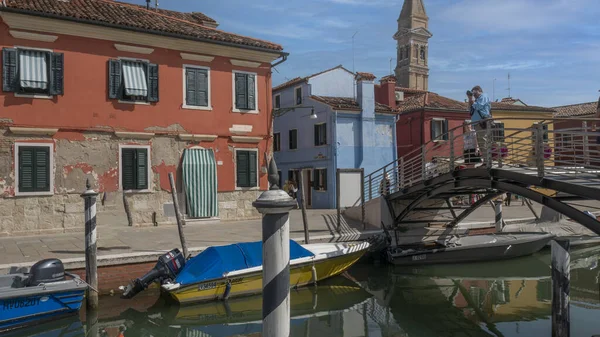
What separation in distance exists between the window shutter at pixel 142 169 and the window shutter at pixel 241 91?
12.5ft

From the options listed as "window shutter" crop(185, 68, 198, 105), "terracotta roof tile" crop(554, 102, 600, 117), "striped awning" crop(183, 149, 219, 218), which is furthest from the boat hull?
"terracotta roof tile" crop(554, 102, 600, 117)

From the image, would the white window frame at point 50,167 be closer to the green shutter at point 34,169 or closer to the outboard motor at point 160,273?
the green shutter at point 34,169

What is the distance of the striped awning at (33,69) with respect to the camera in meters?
13.8

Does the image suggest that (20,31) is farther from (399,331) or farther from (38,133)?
(399,331)

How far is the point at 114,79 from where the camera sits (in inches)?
601

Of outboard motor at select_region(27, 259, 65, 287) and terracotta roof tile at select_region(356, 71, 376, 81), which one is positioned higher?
terracotta roof tile at select_region(356, 71, 376, 81)

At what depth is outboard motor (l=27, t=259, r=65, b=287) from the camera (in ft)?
28.8

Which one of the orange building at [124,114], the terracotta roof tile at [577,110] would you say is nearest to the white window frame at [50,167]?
the orange building at [124,114]

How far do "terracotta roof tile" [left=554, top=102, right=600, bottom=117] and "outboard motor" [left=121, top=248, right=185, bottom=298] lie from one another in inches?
1218

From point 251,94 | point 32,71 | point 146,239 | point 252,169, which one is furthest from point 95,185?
point 251,94

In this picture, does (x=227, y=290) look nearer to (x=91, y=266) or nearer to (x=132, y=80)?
(x=91, y=266)

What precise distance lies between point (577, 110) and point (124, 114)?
31.6 meters

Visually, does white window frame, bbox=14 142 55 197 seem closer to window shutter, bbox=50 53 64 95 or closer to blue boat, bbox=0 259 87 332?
window shutter, bbox=50 53 64 95

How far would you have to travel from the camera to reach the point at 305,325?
9633 mm
